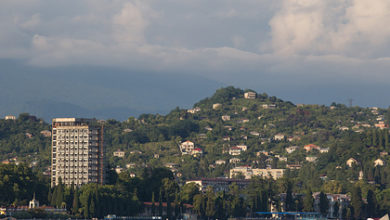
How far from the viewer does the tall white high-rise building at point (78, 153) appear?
561 feet

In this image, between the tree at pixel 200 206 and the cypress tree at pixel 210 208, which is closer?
the cypress tree at pixel 210 208

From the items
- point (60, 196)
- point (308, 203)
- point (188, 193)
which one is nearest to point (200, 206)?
point (188, 193)

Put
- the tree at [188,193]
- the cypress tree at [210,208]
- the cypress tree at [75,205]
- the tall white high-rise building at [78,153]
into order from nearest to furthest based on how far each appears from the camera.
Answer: the cypress tree at [75,205], the cypress tree at [210,208], the tall white high-rise building at [78,153], the tree at [188,193]

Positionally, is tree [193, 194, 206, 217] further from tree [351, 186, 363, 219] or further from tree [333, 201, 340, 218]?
tree [351, 186, 363, 219]

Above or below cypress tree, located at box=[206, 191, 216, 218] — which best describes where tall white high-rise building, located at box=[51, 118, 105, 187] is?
above

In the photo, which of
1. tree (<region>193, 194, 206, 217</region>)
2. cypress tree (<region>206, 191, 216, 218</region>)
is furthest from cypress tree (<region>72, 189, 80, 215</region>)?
cypress tree (<region>206, 191, 216, 218</region>)

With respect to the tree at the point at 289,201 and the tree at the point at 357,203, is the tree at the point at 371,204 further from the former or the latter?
the tree at the point at 289,201

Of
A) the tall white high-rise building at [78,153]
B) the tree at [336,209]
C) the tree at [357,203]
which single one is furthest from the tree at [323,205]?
the tall white high-rise building at [78,153]

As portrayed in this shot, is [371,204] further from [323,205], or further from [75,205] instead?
[75,205]

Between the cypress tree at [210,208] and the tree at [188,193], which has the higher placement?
the tree at [188,193]

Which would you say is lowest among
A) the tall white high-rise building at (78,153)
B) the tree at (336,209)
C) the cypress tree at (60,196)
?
the tree at (336,209)

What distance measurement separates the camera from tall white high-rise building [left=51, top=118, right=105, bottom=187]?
171000mm

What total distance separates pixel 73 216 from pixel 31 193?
10.5 metres

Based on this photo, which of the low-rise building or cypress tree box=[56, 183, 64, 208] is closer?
cypress tree box=[56, 183, 64, 208]
